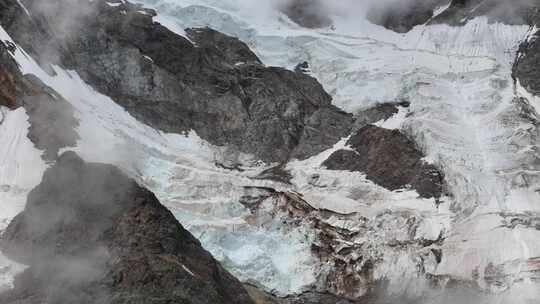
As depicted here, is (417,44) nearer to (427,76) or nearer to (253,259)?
(427,76)

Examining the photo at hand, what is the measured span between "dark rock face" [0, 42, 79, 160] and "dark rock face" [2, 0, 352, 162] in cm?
625

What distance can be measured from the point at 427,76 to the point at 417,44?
10.9m

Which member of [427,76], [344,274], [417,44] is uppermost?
[417,44]

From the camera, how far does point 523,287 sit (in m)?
50.1

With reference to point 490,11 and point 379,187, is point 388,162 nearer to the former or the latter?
point 379,187

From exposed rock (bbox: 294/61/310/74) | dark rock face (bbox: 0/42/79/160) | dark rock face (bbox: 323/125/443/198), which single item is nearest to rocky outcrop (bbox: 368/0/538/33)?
exposed rock (bbox: 294/61/310/74)

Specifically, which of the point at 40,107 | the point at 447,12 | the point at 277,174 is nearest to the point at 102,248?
the point at 40,107

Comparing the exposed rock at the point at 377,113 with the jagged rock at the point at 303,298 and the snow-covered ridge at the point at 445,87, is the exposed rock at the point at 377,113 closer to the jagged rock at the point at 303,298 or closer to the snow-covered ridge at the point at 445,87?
the snow-covered ridge at the point at 445,87

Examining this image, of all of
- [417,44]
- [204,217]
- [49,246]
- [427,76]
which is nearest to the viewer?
[49,246]

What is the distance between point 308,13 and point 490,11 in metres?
20.3

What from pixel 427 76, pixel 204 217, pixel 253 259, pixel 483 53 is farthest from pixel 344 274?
pixel 483 53

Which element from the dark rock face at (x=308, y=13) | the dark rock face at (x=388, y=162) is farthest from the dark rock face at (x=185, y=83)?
the dark rock face at (x=308, y=13)

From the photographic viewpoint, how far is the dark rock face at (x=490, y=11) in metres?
79.9

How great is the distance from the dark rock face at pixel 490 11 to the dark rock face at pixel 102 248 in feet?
150
